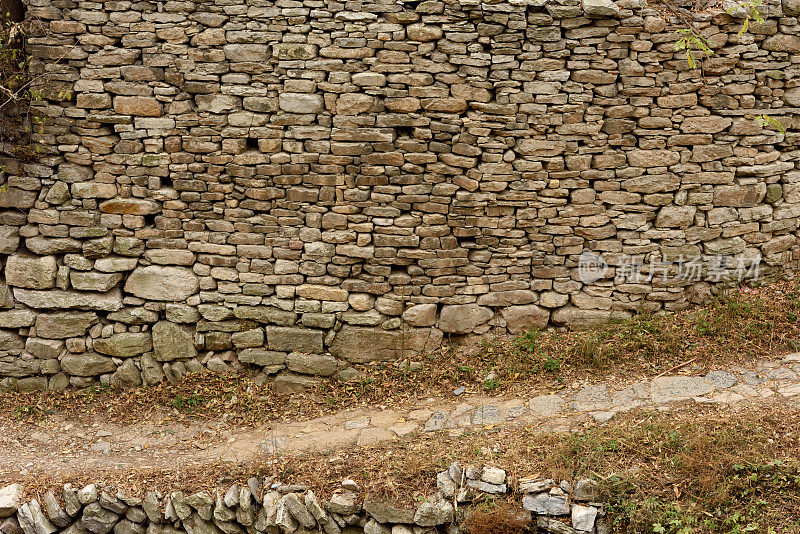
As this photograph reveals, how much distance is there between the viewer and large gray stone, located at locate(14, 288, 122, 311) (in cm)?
631

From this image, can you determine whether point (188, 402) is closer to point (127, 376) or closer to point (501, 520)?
point (127, 376)

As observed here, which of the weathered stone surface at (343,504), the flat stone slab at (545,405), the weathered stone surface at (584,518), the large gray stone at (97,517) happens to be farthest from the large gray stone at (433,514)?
the large gray stone at (97,517)

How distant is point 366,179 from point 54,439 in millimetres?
3713

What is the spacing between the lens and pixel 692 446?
182 inches

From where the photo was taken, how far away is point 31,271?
6.29 metres

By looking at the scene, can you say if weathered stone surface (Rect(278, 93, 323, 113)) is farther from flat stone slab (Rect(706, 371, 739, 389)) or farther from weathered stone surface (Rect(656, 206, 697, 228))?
flat stone slab (Rect(706, 371, 739, 389))

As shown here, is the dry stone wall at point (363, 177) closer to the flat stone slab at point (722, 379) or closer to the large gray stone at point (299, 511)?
the flat stone slab at point (722, 379)

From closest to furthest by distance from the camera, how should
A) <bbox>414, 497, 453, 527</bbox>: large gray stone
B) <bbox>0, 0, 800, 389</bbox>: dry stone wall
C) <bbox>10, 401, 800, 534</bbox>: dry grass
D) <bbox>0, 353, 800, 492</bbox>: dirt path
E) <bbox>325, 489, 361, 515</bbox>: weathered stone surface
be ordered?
<bbox>10, 401, 800, 534</bbox>: dry grass → <bbox>414, 497, 453, 527</bbox>: large gray stone → <bbox>325, 489, 361, 515</bbox>: weathered stone surface → <bbox>0, 353, 800, 492</bbox>: dirt path → <bbox>0, 0, 800, 389</bbox>: dry stone wall

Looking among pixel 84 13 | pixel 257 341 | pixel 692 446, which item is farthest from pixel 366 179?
pixel 692 446

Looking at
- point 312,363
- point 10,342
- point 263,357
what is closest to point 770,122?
point 312,363

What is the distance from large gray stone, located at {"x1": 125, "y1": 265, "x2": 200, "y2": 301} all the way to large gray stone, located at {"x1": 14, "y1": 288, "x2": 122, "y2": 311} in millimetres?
224

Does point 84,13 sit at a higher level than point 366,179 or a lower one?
higher

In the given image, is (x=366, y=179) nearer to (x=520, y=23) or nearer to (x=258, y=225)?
(x=258, y=225)

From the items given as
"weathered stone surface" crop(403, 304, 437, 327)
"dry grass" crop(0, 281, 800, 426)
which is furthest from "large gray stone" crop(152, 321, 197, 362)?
"weathered stone surface" crop(403, 304, 437, 327)
